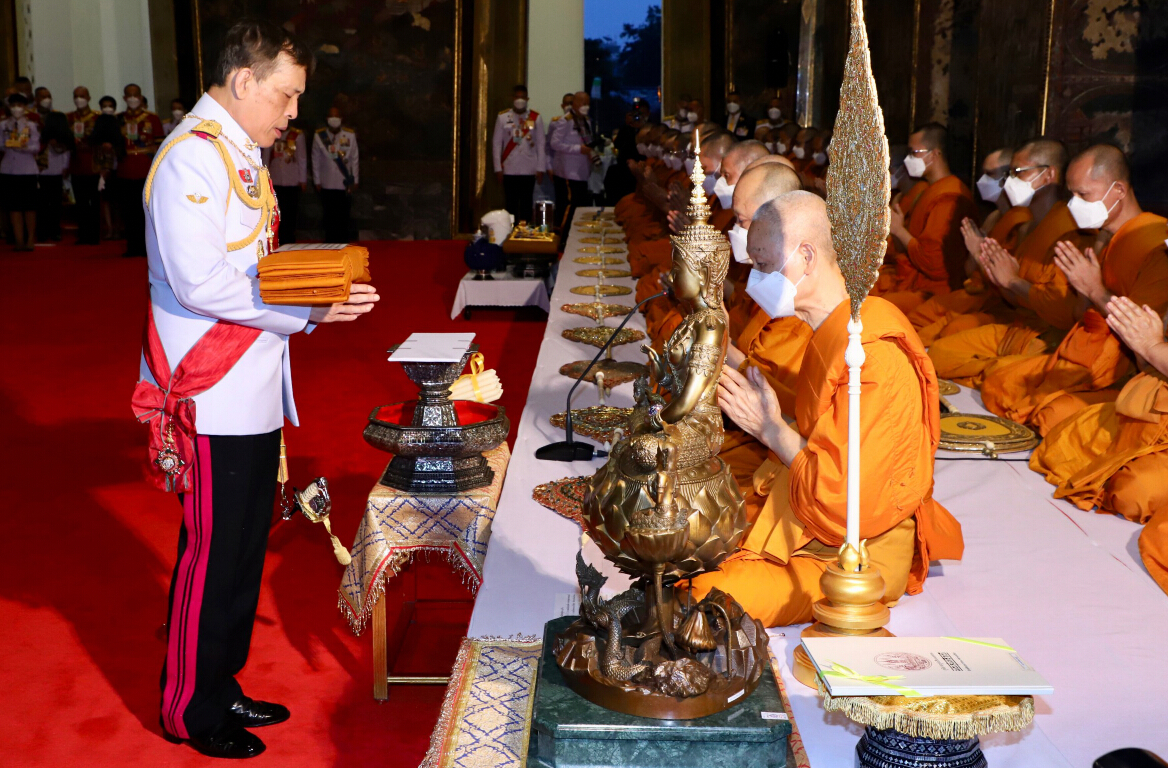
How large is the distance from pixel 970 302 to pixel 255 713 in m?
4.72

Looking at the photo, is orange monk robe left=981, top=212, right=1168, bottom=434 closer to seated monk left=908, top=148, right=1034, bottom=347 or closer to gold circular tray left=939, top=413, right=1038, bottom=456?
gold circular tray left=939, top=413, right=1038, bottom=456

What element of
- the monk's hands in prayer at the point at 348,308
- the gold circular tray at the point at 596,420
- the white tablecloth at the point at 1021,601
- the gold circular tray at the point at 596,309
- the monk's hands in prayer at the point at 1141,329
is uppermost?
the monk's hands in prayer at the point at 348,308

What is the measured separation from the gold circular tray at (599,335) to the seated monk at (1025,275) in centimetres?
169

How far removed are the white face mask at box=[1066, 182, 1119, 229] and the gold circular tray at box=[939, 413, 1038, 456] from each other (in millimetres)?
898

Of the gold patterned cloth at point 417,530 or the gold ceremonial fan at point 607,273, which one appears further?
the gold ceremonial fan at point 607,273

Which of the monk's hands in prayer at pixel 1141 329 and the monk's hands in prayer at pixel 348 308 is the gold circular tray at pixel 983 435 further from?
the monk's hands in prayer at pixel 348 308

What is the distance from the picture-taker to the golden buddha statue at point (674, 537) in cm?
158

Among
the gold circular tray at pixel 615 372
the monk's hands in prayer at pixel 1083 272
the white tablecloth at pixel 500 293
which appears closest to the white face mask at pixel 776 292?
the gold circular tray at pixel 615 372

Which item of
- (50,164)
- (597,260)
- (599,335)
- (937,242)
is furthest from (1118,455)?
(50,164)

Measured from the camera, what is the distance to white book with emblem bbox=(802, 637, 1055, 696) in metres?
1.53

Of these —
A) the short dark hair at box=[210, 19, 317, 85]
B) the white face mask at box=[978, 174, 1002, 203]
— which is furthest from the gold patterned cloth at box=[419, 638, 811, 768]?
the white face mask at box=[978, 174, 1002, 203]

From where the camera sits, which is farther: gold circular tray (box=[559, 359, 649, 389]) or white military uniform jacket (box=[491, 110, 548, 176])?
white military uniform jacket (box=[491, 110, 548, 176])

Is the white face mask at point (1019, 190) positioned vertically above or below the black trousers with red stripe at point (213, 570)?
above

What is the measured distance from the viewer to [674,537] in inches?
61.8
